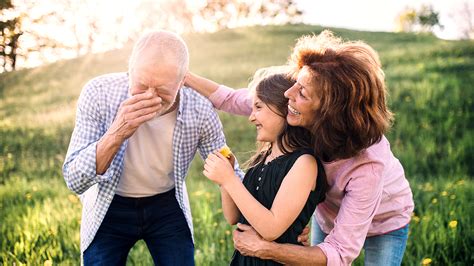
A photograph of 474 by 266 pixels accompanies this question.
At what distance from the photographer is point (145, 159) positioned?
307 cm

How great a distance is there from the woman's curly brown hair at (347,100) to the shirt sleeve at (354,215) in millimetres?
131

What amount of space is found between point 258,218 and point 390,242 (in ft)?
2.82

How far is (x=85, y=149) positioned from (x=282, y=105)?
96 centimetres

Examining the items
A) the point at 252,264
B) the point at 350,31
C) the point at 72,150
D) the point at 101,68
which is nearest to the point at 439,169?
the point at 252,264

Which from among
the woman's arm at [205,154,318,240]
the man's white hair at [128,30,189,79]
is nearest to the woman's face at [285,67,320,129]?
the woman's arm at [205,154,318,240]

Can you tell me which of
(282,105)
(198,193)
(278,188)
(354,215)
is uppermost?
(282,105)

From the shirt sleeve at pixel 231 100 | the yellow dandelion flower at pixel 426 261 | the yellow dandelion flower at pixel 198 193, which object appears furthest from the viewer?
the yellow dandelion flower at pixel 198 193

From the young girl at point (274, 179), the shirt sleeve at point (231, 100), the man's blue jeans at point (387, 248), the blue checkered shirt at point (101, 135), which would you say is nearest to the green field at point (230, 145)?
the shirt sleeve at point (231, 100)

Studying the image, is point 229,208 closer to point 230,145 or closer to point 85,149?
point 85,149

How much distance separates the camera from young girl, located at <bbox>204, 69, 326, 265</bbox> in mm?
2504

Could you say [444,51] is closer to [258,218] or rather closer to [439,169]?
[439,169]

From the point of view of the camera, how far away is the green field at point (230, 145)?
14.2ft

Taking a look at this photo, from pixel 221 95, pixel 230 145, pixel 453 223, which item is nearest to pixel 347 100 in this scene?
pixel 221 95

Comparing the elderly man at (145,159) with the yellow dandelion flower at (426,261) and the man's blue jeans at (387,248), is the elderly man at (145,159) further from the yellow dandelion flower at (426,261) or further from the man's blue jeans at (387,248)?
the yellow dandelion flower at (426,261)
